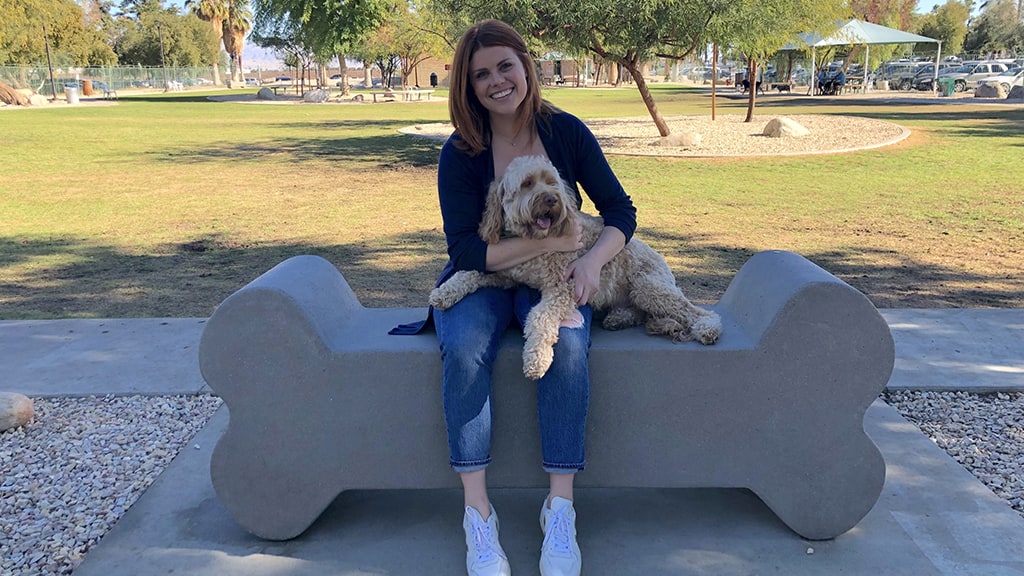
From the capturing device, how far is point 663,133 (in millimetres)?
20484

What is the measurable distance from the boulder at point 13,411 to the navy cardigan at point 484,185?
7.81ft

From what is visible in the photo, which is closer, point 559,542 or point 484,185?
point 559,542

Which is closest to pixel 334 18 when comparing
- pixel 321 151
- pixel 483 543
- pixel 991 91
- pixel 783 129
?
pixel 321 151

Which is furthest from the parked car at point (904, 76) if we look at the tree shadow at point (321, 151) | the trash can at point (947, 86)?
the tree shadow at point (321, 151)

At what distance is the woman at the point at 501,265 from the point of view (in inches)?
120

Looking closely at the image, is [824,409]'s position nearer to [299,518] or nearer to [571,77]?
[299,518]

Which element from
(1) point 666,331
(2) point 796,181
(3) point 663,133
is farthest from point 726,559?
(3) point 663,133

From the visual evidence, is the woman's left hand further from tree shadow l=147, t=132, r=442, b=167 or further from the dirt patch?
the dirt patch

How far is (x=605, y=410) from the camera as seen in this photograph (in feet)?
10.7

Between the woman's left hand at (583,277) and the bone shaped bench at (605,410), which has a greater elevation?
the woman's left hand at (583,277)

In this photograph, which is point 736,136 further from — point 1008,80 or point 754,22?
point 1008,80

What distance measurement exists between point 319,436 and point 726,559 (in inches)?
65.8

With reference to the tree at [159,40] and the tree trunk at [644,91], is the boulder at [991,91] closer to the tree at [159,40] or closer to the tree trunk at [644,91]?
the tree trunk at [644,91]

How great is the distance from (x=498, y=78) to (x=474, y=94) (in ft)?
0.53
